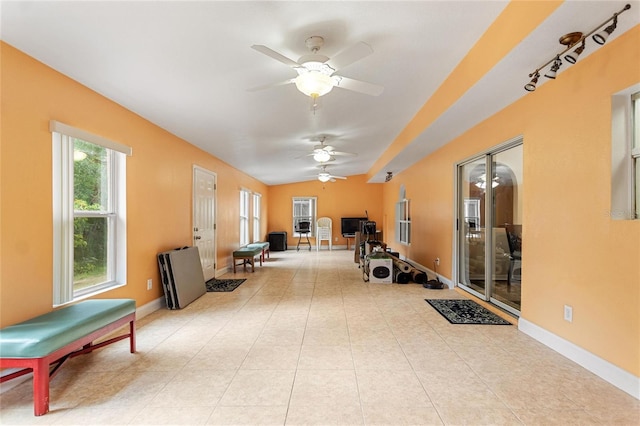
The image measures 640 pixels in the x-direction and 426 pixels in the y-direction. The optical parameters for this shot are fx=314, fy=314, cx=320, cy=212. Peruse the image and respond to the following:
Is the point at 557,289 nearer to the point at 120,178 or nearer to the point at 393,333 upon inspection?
the point at 393,333

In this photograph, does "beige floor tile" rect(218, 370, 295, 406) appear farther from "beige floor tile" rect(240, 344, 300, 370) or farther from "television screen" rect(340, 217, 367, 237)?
"television screen" rect(340, 217, 367, 237)

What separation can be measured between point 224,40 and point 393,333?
3.03 meters

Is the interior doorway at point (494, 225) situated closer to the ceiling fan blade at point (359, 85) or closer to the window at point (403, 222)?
the ceiling fan blade at point (359, 85)

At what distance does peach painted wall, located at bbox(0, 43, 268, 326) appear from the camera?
7.25 ft

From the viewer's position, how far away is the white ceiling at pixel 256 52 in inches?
76.9

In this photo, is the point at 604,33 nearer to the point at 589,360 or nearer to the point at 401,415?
the point at 589,360

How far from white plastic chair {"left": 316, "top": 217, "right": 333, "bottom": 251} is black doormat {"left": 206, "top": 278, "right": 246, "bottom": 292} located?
5.83 metres

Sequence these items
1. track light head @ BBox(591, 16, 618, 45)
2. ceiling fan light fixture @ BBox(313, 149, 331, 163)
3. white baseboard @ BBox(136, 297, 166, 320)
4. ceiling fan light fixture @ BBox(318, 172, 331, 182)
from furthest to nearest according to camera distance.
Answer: ceiling fan light fixture @ BBox(318, 172, 331, 182), ceiling fan light fixture @ BBox(313, 149, 331, 163), white baseboard @ BBox(136, 297, 166, 320), track light head @ BBox(591, 16, 618, 45)

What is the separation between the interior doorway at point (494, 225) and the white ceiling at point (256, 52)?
663mm

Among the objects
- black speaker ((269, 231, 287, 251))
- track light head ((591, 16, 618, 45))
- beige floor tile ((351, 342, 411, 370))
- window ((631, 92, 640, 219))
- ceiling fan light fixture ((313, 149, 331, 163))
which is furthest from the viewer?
black speaker ((269, 231, 287, 251))

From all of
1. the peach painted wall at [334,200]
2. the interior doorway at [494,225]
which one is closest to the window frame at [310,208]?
the peach painted wall at [334,200]

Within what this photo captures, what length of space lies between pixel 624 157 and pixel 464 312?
2327 mm

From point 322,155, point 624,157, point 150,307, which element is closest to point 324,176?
point 322,155

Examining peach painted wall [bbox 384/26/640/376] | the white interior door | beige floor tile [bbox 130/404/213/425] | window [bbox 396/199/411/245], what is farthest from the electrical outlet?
window [bbox 396/199/411/245]
